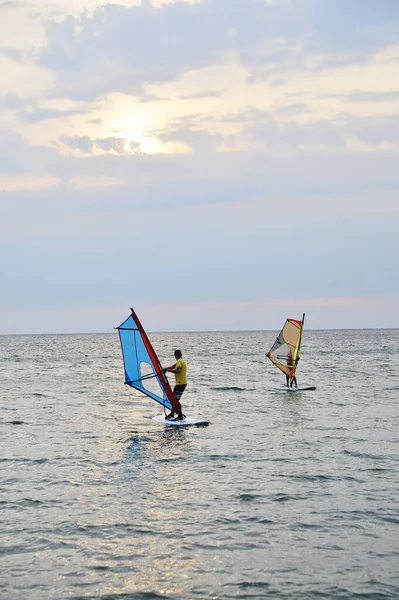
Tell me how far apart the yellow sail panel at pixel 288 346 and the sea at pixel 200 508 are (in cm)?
1271

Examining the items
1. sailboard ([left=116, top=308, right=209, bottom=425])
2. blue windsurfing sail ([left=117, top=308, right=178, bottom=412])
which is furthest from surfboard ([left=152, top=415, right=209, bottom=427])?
blue windsurfing sail ([left=117, top=308, right=178, bottom=412])

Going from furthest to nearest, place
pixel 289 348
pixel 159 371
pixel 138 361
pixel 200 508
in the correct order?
pixel 289 348
pixel 138 361
pixel 159 371
pixel 200 508

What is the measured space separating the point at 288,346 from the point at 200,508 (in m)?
26.3

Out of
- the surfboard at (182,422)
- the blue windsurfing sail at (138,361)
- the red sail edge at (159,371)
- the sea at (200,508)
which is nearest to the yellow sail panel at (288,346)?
the sea at (200,508)

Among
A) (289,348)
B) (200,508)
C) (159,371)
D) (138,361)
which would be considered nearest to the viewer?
(200,508)

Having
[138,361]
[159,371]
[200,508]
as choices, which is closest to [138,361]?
[138,361]

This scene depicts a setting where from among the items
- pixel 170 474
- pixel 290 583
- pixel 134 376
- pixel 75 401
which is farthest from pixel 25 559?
pixel 75 401

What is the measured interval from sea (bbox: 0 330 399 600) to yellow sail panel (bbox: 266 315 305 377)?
41.7 feet

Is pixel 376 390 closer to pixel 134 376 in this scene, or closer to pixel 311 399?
pixel 311 399

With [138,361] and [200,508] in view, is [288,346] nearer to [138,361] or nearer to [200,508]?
[138,361]

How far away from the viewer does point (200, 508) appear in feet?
42.2

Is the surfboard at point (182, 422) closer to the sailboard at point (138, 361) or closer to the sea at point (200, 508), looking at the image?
the sailboard at point (138, 361)

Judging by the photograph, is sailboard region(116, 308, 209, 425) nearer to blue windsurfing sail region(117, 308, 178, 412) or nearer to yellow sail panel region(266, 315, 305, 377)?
blue windsurfing sail region(117, 308, 178, 412)

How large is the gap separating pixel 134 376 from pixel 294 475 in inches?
341
